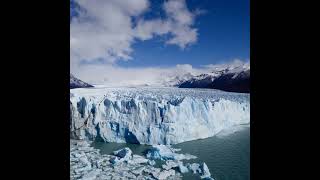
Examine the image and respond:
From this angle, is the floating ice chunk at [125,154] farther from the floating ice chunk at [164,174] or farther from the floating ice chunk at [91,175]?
the floating ice chunk at [164,174]

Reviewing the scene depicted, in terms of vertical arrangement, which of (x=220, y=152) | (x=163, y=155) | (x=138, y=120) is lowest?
(x=220, y=152)

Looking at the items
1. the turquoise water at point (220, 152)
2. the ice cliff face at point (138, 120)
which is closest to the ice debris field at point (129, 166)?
the turquoise water at point (220, 152)

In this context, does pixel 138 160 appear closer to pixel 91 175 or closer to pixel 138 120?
pixel 91 175

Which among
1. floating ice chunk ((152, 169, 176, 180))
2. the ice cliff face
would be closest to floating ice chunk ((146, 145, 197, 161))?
floating ice chunk ((152, 169, 176, 180))

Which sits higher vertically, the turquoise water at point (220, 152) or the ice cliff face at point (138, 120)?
the ice cliff face at point (138, 120)

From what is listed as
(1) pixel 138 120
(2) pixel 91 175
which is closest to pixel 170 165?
(2) pixel 91 175
